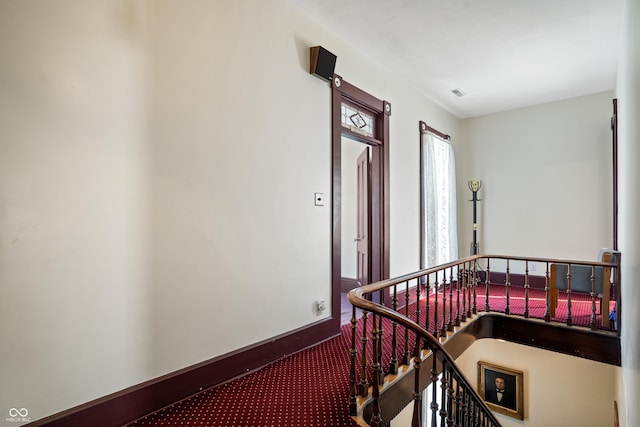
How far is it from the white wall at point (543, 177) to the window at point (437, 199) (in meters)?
0.79

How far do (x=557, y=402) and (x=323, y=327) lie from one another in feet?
14.1

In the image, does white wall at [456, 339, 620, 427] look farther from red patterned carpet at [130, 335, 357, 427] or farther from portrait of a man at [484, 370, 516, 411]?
red patterned carpet at [130, 335, 357, 427]

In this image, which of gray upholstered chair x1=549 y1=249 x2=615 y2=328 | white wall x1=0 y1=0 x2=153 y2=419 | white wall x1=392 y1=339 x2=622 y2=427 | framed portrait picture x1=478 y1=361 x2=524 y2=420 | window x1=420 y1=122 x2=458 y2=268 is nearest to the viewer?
white wall x1=0 y1=0 x2=153 y2=419

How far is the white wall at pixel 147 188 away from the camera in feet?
5.58

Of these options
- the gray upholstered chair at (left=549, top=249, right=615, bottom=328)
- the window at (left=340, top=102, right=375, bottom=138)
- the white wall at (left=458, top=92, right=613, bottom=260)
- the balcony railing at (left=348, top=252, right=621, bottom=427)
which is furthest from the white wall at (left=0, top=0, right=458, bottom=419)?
the white wall at (left=458, top=92, right=613, bottom=260)

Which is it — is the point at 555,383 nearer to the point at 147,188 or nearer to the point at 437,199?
the point at 437,199

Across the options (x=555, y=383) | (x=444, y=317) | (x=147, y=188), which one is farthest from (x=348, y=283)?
(x=147, y=188)

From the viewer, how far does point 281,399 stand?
89.4 inches

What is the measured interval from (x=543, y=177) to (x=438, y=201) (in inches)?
74.2

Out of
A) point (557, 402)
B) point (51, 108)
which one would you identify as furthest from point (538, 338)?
point (51, 108)

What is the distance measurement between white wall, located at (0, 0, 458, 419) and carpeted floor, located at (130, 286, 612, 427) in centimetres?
25

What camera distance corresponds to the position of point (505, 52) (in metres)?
3.99

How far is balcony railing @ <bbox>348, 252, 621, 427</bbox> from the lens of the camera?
2086 mm

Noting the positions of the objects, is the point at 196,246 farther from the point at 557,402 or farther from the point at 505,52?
the point at 557,402
